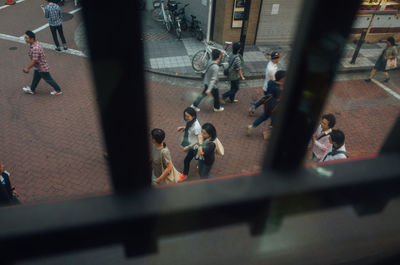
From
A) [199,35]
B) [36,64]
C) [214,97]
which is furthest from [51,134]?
[199,35]

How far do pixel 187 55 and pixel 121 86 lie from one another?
394 inches

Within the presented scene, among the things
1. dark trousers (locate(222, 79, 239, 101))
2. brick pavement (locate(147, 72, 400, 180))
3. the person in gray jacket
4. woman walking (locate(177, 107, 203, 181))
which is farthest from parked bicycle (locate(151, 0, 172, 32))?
woman walking (locate(177, 107, 203, 181))

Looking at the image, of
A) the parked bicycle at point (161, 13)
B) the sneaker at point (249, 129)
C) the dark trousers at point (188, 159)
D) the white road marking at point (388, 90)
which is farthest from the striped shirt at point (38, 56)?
the white road marking at point (388, 90)

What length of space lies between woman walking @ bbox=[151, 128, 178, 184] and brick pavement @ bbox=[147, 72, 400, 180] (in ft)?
5.17

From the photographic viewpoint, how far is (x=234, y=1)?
1031 cm

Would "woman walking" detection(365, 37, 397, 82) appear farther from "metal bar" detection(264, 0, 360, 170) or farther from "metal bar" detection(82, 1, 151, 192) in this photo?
"metal bar" detection(82, 1, 151, 192)

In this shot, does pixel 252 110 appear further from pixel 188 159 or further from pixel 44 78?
pixel 44 78

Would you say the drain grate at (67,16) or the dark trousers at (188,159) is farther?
the drain grate at (67,16)

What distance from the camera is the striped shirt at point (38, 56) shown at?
270 inches

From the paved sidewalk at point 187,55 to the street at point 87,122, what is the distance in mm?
380

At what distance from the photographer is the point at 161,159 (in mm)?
4141

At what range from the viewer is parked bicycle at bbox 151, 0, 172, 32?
11.8 metres

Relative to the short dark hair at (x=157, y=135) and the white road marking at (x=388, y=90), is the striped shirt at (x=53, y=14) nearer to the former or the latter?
the short dark hair at (x=157, y=135)

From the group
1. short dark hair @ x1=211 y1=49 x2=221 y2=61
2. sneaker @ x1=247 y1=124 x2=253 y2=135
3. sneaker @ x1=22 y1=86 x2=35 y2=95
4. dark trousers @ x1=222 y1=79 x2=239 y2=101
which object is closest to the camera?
short dark hair @ x1=211 y1=49 x2=221 y2=61
